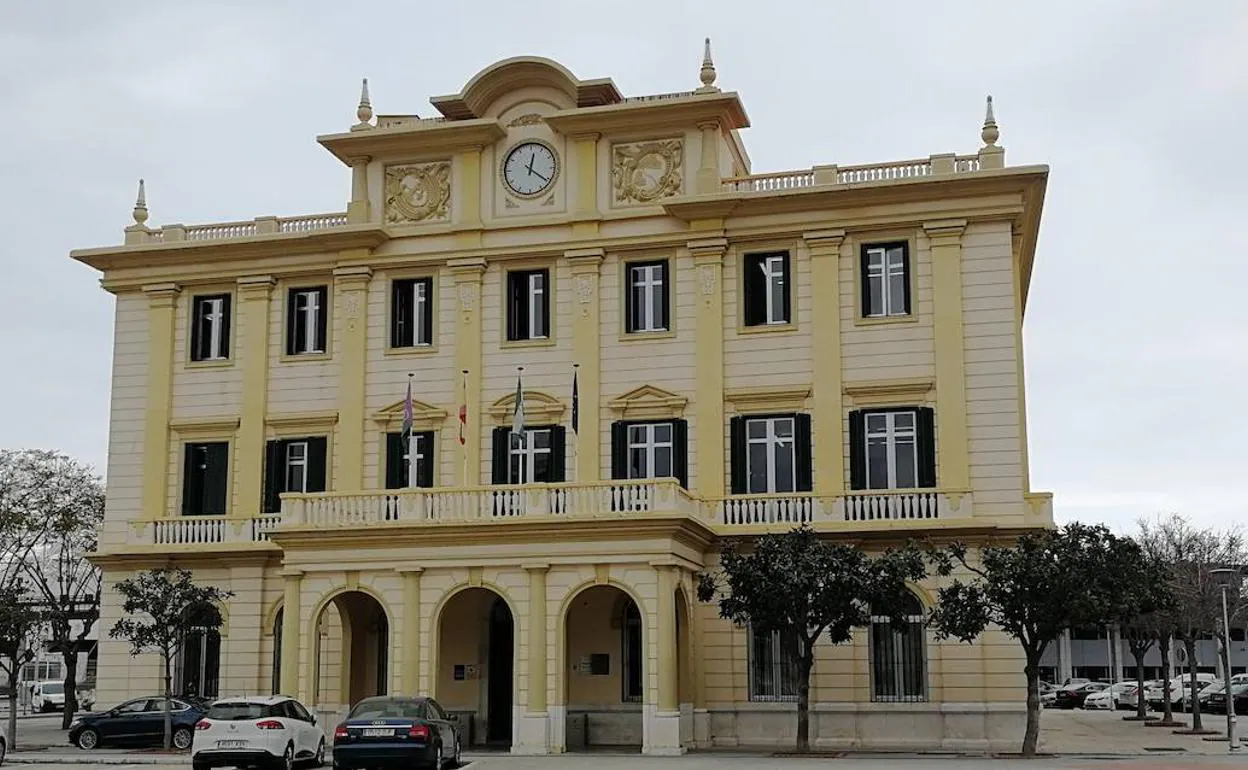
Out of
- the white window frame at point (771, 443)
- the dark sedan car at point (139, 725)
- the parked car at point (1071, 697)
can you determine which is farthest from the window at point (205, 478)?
the parked car at point (1071, 697)

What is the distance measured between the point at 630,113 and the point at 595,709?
45.8 feet

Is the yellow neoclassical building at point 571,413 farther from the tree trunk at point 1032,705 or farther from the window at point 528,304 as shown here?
the tree trunk at point 1032,705

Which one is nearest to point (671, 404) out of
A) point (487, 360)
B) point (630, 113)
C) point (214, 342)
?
point (487, 360)

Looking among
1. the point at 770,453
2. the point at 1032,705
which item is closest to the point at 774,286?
the point at 770,453

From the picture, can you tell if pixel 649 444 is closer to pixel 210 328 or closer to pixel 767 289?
pixel 767 289

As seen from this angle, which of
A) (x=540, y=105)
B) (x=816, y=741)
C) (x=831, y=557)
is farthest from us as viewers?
(x=540, y=105)

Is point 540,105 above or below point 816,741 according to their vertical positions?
above

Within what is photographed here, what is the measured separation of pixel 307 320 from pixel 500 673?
33.5 feet

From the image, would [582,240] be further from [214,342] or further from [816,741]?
[816,741]

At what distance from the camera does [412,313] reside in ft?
124

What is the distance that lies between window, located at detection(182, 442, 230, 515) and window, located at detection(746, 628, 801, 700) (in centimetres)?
1382

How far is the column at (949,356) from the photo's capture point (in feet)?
111

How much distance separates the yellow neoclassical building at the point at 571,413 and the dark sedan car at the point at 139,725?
2.05 m

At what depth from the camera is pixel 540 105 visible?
124ft
